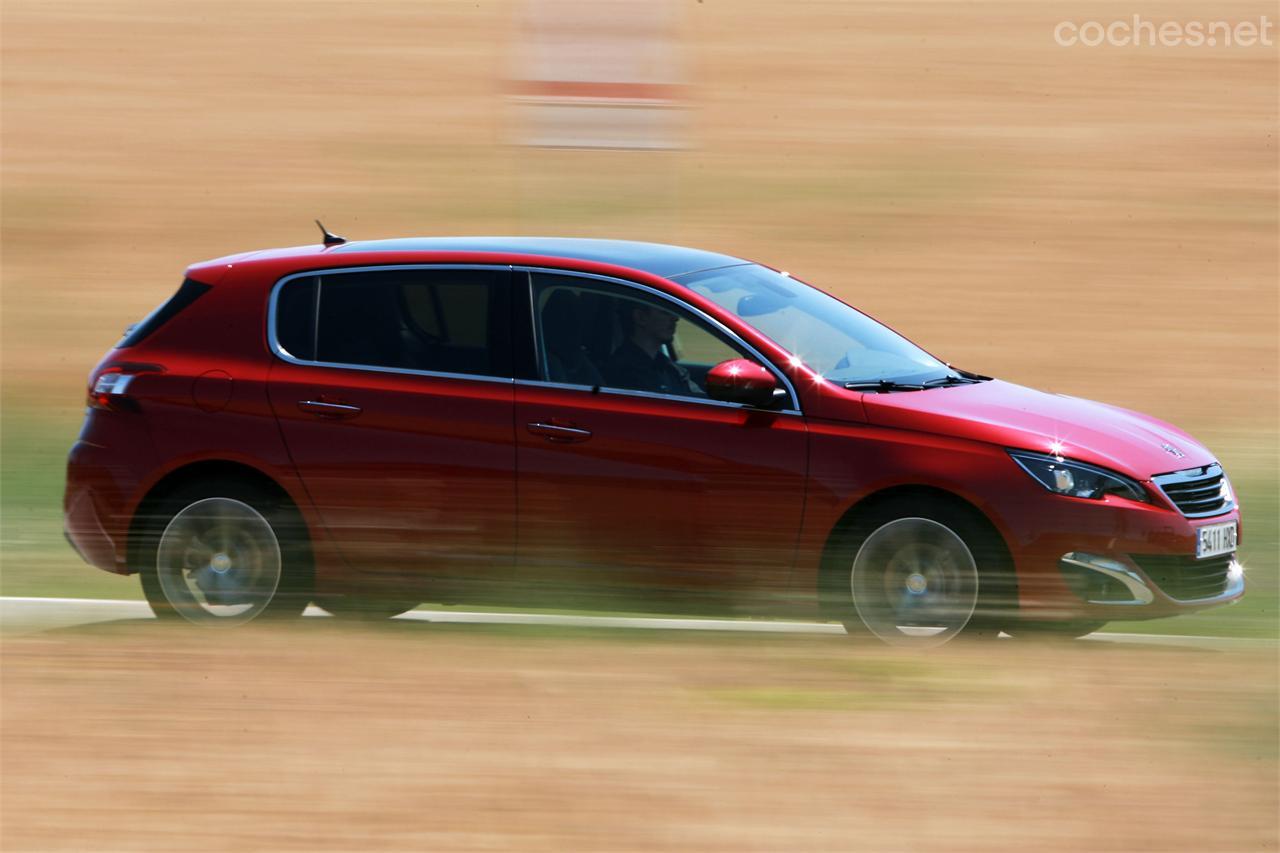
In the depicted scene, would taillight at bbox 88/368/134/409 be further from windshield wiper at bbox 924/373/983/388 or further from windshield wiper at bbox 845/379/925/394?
windshield wiper at bbox 924/373/983/388

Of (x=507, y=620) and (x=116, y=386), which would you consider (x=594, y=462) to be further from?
(x=116, y=386)

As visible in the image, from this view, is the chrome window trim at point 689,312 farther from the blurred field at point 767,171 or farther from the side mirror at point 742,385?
A: the blurred field at point 767,171

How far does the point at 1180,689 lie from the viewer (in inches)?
216

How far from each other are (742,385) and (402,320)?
140 centimetres

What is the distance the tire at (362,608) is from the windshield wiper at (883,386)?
1.90m

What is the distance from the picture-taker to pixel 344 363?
21.8 ft

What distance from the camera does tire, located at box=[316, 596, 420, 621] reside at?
674 cm

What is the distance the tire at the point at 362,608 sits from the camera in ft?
22.1

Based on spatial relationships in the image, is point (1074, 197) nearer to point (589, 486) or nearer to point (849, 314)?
point (849, 314)

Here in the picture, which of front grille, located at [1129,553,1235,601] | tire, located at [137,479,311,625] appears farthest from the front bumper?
tire, located at [137,479,311,625]

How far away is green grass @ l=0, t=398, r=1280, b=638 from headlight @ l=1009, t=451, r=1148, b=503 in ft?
2.57

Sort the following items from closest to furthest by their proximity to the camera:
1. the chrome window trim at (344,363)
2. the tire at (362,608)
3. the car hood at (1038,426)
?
the car hood at (1038,426) < the chrome window trim at (344,363) < the tire at (362,608)

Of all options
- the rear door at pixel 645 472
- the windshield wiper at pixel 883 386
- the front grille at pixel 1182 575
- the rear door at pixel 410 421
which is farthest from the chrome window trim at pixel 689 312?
the front grille at pixel 1182 575

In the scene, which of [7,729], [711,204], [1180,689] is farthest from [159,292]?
[1180,689]
